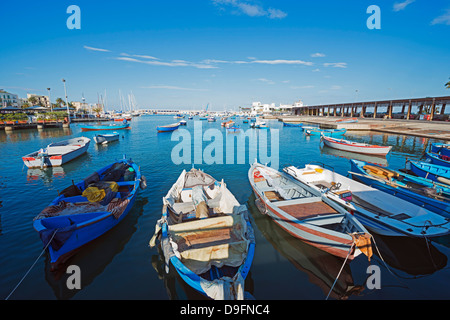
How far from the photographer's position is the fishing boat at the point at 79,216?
7.86 metres

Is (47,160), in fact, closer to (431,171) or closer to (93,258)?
(93,258)

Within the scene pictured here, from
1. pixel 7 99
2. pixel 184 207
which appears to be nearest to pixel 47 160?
pixel 184 207

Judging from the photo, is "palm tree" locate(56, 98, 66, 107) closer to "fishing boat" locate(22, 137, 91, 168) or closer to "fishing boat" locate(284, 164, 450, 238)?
"fishing boat" locate(22, 137, 91, 168)

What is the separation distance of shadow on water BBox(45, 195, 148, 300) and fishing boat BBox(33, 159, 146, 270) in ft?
1.18

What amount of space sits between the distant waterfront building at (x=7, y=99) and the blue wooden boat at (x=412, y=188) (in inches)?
5875

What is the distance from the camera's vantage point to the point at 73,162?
2627 cm

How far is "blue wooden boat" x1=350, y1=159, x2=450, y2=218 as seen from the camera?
10938 mm

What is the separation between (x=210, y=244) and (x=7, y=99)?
158 m

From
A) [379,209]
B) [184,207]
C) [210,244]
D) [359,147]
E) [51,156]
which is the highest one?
[51,156]

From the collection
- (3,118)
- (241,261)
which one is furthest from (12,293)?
(3,118)

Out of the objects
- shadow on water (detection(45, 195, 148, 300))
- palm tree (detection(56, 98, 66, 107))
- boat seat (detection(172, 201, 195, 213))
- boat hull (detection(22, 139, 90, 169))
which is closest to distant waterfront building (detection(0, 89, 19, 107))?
palm tree (detection(56, 98, 66, 107))

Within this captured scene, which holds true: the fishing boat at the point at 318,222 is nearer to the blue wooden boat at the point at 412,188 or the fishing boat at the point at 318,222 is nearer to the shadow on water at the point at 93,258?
the blue wooden boat at the point at 412,188

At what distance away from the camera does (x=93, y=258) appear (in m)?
8.95
